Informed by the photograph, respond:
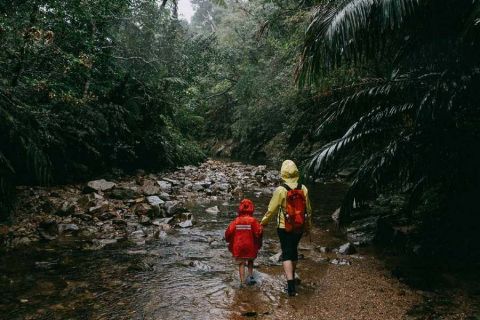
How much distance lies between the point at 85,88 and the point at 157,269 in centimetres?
780

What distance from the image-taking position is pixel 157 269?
5.46m

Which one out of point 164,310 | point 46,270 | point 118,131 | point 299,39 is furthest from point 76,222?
point 299,39

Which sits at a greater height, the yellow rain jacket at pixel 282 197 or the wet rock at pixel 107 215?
the yellow rain jacket at pixel 282 197

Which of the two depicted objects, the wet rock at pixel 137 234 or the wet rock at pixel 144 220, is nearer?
the wet rock at pixel 137 234

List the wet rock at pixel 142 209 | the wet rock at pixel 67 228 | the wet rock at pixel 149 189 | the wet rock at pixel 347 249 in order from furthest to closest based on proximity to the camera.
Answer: the wet rock at pixel 149 189, the wet rock at pixel 142 209, the wet rock at pixel 67 228, the wet rock at pixel 347 249

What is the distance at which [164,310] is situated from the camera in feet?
13.5

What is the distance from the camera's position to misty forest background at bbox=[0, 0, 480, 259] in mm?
5027

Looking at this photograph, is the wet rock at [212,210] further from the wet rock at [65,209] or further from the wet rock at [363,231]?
the wet rock at [363,231]

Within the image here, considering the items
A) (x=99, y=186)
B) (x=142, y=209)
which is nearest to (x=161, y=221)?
(x=142, y=209)

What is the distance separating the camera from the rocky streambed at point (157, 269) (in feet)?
13.6

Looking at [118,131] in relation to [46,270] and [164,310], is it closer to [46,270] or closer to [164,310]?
[46,270]

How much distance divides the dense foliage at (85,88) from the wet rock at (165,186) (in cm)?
144

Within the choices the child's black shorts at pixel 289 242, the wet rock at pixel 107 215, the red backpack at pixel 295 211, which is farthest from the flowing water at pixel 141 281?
the wet rock at pixel 107 215

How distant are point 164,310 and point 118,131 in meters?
9.13
